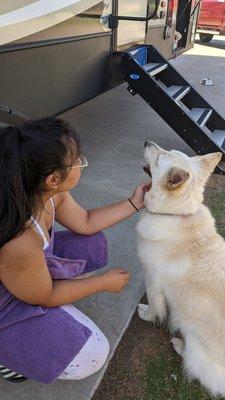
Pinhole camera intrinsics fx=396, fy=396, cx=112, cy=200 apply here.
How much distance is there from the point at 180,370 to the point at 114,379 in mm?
371

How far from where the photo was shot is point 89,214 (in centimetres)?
236

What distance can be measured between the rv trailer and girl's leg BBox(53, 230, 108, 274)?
108 cm

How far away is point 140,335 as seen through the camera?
93.3 inches

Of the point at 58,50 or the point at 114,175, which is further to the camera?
the point at 114,175

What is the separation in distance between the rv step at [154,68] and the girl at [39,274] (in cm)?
295

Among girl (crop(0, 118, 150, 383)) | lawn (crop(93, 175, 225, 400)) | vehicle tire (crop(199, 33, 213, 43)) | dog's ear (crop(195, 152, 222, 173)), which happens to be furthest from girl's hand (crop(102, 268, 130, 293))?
vehicle tire (crop(199, 33, 213, 43))

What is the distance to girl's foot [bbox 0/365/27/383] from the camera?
191 cm

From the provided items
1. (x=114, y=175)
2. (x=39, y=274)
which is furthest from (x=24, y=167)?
(x=114, y=175)

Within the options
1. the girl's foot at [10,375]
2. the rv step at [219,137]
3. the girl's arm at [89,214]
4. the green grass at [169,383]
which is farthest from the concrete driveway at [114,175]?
the girl's arm at [89,214]

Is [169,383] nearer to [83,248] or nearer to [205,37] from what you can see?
[83,248]

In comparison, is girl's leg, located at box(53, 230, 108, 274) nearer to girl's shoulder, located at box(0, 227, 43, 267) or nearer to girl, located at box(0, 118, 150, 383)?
girl, located at box(0, 118, 150, 383)

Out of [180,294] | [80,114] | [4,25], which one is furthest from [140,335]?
[80,114]

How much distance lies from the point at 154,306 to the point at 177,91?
320 centimetres

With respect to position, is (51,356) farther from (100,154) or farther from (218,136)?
(218,136)
